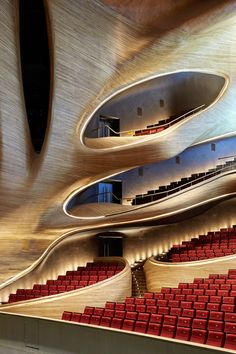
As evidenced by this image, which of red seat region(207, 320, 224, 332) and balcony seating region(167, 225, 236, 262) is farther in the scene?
balcony seating region(167, 225, 236, 262)

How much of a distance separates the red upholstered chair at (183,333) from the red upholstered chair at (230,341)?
28.2 inches

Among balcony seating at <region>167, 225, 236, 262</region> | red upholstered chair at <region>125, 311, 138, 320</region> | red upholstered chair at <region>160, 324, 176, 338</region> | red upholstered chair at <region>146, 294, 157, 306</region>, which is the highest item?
balcony seating at <region>167, 225, 236, 262</region>

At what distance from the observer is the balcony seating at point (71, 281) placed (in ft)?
42.7

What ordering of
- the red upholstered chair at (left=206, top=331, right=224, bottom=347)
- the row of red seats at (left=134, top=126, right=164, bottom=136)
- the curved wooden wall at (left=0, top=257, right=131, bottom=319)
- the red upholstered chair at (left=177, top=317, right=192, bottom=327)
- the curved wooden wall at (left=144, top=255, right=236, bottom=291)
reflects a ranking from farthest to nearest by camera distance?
1. the row of red seats at (left=134, top=126, right=164, bottom=136)
2. the curved wooden wall at (left=144, top=255, right=236, bottom=291)
3. the curved wooden wall at (left=0, top=257, right=131, bottom=319)
4. the red upholstered chair at (left=177, top=317, right=192, bottom=327)
5. the red upholstered chair at (left=206, top=331, right=224, bottom=347)

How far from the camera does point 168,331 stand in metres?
8.00

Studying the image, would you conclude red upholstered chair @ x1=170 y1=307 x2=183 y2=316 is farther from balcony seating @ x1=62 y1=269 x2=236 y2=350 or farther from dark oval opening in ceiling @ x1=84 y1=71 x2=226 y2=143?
dark oval opening in ceiling @ x1=84 y1=71 x2=226 y2=143

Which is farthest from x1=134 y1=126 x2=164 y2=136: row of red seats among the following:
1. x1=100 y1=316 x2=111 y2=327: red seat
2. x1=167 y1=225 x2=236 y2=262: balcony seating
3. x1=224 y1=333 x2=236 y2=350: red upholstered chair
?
x1=224 y1=333 x2=236 y2=350: red upholstered chair

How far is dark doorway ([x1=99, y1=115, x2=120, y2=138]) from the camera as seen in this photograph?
16781 millimetres

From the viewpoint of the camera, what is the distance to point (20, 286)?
14.3 meters

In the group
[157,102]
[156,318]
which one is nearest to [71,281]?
[156,318]

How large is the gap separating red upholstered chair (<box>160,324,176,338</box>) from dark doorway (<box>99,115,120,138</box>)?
30.6 feet

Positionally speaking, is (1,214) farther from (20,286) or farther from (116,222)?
(116,222)

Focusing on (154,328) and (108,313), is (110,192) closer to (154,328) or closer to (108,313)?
(108,313)

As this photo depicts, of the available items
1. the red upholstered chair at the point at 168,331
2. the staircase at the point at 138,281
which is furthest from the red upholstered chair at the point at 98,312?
the staircase at the point at 138,281
